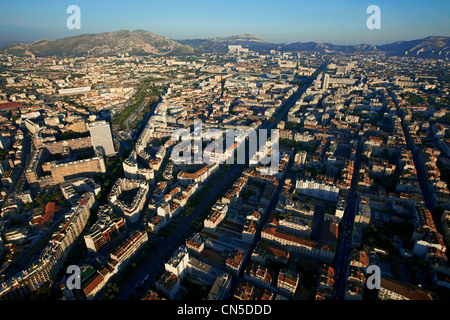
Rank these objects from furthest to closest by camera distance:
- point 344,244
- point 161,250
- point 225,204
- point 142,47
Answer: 1. point 142,47
2. point 225,204
3. point 344,244
4. point 161,250

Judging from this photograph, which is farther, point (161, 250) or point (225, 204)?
point (225, 204)

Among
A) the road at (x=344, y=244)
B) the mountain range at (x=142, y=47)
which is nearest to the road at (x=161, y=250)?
the road at (x=344, y=244)

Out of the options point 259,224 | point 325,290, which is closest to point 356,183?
point 259,224

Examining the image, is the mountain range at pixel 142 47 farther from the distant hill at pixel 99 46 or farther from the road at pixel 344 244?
the road at pixel 344 244

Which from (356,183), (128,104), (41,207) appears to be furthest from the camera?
(128,104)

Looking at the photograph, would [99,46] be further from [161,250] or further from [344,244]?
[344,244]

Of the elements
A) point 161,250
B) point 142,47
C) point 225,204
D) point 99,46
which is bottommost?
point 161,250

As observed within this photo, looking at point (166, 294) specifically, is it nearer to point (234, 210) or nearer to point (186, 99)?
point (234, 210)

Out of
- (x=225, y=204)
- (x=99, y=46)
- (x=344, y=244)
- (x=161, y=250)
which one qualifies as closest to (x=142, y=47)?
(x=99, y=46)
